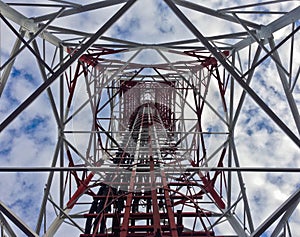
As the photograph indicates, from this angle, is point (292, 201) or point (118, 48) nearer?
point (292, 201)

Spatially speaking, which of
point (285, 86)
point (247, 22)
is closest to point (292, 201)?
point (285, 86)

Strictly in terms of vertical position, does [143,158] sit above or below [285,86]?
below

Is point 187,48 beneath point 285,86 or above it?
above

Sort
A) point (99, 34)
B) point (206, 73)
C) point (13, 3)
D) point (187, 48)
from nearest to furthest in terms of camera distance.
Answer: point (99, 34) < point (13, 3) < point (187, 48) < point (206, 73)

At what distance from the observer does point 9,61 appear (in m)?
6.41

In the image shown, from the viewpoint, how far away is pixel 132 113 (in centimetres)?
1681

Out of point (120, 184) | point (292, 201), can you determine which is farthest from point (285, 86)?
point (120, 184)

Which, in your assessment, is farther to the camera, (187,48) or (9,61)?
(187,48)

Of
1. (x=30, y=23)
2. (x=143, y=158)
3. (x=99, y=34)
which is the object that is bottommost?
(x=143, y=158)

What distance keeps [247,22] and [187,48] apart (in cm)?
297

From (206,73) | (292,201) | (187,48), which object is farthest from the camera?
(206,73)

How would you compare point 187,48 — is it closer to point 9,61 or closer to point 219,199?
point 219,199

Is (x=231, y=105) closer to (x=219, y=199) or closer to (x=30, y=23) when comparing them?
(x=219, y=199)

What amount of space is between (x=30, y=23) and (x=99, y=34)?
2.14 metres
